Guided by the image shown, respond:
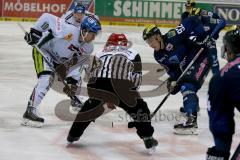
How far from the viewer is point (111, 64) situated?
496 cm

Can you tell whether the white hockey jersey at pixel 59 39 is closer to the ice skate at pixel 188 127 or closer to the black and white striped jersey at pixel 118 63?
the black and white striped jersey at pixel 118 63

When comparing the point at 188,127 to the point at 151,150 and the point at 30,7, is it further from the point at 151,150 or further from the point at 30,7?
the point at 30,7

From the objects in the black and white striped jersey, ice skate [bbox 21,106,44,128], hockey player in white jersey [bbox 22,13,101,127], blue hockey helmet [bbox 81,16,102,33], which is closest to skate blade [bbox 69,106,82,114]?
hockey player in white jersey [bbox 22,13,101,127]

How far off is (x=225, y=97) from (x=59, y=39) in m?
3.31

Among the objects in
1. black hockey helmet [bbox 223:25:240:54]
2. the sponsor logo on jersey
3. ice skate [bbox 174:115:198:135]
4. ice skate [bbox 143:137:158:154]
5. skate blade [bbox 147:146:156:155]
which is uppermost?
black hockey helmet [bbox 223:25:240:54]

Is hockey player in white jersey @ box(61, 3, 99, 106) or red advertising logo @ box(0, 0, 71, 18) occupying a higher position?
hockey player in white jersey @ box(61, 3, 99, 106)

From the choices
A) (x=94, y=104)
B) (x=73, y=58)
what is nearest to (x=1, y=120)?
(x=73, y=58)

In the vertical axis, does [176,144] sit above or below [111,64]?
below

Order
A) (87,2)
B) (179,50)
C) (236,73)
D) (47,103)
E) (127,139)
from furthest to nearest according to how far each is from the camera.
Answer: (87,2) < (47,103) < (179,50) < (127,139) < (236,73)

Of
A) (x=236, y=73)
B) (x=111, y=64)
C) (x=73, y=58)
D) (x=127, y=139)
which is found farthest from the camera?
(x=73, y=58)

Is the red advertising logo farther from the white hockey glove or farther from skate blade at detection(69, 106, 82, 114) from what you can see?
the white hockey glove

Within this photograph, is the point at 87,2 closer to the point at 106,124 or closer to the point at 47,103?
the point at 47,103

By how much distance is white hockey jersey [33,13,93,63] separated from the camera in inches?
230

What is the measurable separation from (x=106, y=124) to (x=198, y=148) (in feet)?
3.79
